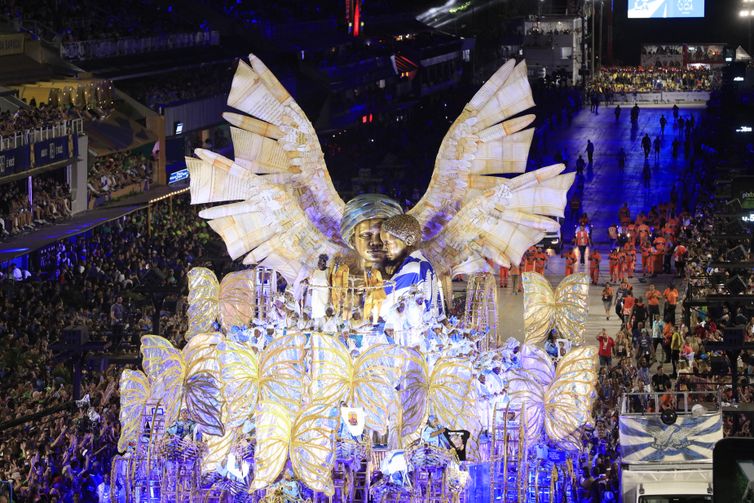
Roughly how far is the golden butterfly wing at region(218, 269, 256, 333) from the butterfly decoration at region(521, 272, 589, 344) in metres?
4.07

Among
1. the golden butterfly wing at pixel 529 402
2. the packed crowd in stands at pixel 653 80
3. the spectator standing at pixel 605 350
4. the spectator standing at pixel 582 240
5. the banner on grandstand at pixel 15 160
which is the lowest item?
the golden butterfly wing at pixel 529 402

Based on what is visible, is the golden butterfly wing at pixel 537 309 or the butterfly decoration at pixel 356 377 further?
the golden butterfly wing at pixel 537 309

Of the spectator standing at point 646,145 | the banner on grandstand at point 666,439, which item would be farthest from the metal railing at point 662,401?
the spectator standing at point 646,145

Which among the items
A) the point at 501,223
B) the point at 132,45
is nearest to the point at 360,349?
the point at 501,223

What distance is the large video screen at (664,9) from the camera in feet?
336

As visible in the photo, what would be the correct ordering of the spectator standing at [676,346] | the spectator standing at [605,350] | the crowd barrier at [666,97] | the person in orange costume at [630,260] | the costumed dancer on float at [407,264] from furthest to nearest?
the crowd barrier at [666,97], the person in orange costume at [630,260], the spectator standing at [676,346], the spectator standing at [605,350], the costumed dancer on float at [407,264]

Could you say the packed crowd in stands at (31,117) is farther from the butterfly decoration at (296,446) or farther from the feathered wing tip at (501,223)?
the butterfly decoration at (296,446)

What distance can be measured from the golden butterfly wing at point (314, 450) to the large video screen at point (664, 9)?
84.8 m

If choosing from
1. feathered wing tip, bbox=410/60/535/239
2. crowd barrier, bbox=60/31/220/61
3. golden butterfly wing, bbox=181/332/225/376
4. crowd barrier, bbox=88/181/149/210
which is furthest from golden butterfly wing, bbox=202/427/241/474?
crowd barrier, bbox=60/31/220/61

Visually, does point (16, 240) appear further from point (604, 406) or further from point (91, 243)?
point (604, 406)

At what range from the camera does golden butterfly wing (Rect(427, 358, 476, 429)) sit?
22266 millimetres

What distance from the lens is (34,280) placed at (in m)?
36.5

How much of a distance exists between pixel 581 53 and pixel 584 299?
246ft

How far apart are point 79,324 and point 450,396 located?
10.5m
